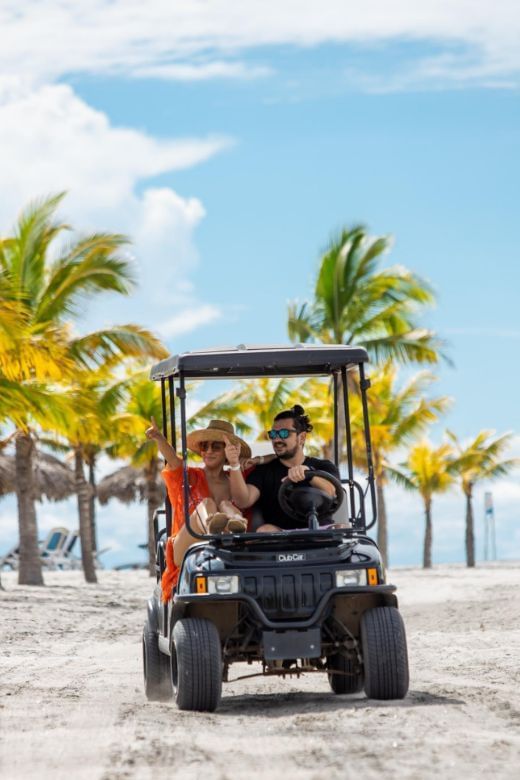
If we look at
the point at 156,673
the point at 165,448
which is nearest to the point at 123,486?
the point at 156,673

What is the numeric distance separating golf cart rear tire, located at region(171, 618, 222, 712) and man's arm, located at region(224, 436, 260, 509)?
31.3 inches

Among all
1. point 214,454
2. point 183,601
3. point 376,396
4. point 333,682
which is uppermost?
point 376,396

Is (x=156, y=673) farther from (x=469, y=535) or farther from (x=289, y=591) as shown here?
(x=469, y=535)

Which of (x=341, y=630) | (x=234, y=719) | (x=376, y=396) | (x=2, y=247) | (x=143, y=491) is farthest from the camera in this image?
(x=143, y=491)

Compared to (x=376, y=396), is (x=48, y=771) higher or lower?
lower

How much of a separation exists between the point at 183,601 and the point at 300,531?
0.78m

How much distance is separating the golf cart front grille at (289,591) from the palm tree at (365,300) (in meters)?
25.7

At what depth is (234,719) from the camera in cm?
733

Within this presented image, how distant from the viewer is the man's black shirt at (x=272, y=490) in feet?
26.8

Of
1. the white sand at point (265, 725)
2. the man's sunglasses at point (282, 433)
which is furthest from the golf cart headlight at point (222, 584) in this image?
the man's sunglasses at point (282, 433)

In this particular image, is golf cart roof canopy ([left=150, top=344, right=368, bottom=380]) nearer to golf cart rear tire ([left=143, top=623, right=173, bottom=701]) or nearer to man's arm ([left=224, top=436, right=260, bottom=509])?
man's arm ([left=224, top=436, right=260, bottom=509])

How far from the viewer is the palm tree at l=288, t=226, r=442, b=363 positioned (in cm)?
3334

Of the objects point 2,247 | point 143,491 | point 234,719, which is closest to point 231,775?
point 234,719

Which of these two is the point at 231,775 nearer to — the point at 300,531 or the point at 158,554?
the point at 300,531
